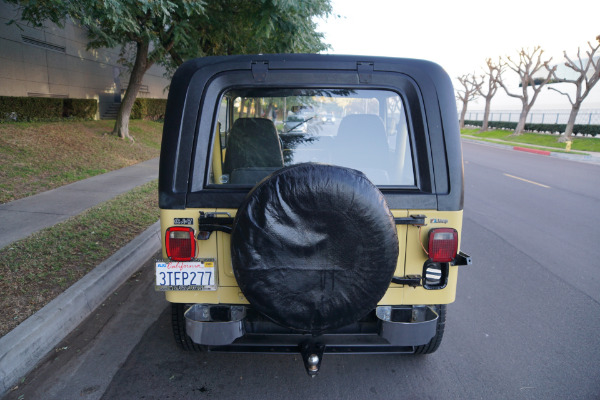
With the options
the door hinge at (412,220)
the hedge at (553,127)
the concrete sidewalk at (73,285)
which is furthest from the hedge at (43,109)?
the hedge at (553,127)

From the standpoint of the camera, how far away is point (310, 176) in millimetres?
1840

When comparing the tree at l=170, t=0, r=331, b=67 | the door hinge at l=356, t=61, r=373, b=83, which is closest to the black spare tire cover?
the door hinge at l=356, t=61, r=373, b=83

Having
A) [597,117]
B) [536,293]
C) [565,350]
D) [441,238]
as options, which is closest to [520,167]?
[536,293]

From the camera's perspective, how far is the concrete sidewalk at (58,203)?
5.21 m

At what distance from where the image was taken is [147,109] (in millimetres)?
22078

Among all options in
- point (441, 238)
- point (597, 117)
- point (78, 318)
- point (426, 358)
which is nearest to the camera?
point (441, 238)

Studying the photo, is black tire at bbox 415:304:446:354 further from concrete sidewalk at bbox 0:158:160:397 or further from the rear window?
concrete sidewalk at bbox 0:158:160:397

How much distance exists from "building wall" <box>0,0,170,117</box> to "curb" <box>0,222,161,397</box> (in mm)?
11975

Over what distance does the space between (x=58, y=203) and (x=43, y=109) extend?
1023 cm

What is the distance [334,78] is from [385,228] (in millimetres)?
954

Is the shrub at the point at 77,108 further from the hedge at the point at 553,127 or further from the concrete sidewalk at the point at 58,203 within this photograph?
the hedge at the point at 553,127

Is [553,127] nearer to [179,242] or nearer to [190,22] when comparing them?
[190,22]

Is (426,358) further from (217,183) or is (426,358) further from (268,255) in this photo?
(217,183)

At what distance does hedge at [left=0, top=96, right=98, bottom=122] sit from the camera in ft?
42.9
